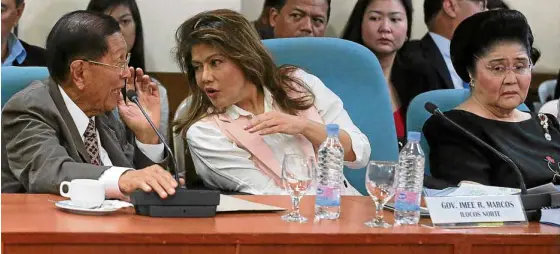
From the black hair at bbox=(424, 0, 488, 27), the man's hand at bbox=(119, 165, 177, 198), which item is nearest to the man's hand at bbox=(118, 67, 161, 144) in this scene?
the man's hand at bbox=(119, 165, 177, 198)

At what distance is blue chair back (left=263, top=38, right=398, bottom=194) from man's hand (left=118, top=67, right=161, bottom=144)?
1.11ft

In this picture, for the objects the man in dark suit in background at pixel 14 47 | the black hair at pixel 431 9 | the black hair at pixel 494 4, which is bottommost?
the man in dark suit in background at pixel 14 47

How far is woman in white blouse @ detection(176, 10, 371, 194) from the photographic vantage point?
2.48 meters

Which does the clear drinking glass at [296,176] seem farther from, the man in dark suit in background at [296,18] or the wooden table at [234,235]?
the man in dark suit in background at [296,18]

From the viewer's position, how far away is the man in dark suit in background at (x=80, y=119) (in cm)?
207

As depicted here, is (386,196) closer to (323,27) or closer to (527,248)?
Result: (527,248)

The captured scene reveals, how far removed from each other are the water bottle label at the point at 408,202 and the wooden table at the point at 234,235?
4 centimetres

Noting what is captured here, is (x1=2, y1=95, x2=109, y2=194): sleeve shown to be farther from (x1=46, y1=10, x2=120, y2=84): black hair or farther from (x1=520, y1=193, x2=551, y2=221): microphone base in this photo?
(x1=520, y1=193, x2=551, y2=221): microphone base

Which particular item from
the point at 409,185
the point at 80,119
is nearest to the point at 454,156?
the point at 409,185

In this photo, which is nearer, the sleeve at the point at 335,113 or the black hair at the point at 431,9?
the sleeve at the point at 335,113

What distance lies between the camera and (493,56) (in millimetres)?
2709

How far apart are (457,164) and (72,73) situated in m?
1.01

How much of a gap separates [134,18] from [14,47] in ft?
1.52

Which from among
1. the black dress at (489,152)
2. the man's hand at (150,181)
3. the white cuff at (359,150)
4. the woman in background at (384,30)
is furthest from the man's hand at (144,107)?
the woman in background at (384,30)
